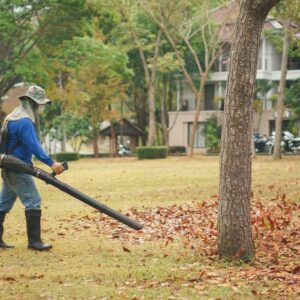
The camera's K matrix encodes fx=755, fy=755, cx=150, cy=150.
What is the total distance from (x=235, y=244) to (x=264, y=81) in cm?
4504

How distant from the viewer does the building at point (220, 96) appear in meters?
53.6

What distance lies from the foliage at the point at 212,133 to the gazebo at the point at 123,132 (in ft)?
16.9

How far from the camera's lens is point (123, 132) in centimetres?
5541

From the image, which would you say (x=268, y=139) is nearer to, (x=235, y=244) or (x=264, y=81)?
(x=264, y=81)

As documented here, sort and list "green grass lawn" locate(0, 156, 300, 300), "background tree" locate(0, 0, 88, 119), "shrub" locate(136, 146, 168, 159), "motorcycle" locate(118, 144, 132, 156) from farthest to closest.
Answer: "motorcycle" locate(118, 144, 132, 156) → "shrub" locate(136, 146, 168, 159) → "background tree" locate(0, 0, 88, 119) → "green grass lawn" locate(0, 156, 300, 300)

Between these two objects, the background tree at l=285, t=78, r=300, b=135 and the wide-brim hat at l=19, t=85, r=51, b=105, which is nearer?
the wide-brim hat at l=19, t=85, r=51, b=105

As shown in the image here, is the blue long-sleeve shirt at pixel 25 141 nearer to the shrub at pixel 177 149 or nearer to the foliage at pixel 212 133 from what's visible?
the foliage at pixel 212 133

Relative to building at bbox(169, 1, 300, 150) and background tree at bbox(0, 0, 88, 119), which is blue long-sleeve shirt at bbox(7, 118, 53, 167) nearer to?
background tree at bbox(0, 0, 88, 119)

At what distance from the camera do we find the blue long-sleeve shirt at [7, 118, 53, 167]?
356 inches

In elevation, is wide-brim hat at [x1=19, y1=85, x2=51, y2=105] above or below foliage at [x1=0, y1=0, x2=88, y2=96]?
below

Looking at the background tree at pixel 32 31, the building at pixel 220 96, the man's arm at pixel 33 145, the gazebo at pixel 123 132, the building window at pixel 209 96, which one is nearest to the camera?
the man's arm at pixel 33 145

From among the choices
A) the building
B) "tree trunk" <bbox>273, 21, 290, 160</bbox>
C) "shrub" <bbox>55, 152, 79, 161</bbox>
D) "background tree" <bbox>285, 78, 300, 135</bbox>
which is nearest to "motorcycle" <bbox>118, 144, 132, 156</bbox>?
the building

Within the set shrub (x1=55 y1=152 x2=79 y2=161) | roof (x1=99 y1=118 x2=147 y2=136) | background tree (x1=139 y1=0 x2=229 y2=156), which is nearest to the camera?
background tree (x1=139 y1=0 x2=229 y2=156)

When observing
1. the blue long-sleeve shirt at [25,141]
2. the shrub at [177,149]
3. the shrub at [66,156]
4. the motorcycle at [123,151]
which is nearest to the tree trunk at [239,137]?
the blue long-sleeve shirt at [25,141]
